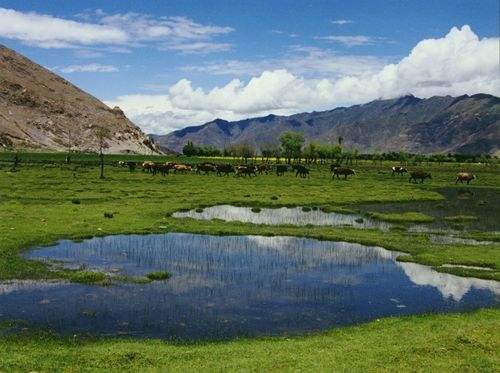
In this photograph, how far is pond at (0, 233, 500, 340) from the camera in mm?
18797

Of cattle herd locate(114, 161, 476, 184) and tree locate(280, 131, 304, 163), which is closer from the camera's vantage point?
cattle herd locate(114, 161, 476, 184)

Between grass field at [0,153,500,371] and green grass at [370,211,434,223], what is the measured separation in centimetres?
17

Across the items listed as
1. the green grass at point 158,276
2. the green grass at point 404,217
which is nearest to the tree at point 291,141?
the green grass at point 404,217

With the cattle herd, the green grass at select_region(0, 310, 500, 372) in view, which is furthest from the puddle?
the cattle herd

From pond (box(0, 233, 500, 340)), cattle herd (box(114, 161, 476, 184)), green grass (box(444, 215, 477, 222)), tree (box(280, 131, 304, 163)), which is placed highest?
tree (box(280, 131, 304, 163))

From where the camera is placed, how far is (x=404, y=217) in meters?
47.9

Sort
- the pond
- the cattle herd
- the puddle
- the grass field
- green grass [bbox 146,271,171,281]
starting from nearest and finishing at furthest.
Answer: the grass field
the pond
green grass [bbox 146,271,171,281]
the puddle
the cattle herd

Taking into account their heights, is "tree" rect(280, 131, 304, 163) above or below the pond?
above

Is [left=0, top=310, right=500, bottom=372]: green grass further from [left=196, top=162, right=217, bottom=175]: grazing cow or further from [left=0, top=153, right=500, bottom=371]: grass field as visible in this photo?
[left=196, top=162, right=217, bottom=175]: grazing cow

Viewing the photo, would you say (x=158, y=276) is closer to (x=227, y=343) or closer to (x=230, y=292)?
(x=230, y=292)

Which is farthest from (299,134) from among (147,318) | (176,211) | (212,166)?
(147,318)

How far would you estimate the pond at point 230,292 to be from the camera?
18797 mm

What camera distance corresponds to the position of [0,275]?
23672 millimetres

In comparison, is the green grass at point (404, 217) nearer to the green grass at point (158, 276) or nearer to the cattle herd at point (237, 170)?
the green grass at point (158, 276)
